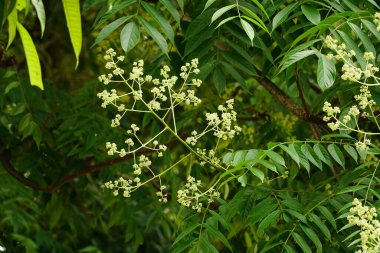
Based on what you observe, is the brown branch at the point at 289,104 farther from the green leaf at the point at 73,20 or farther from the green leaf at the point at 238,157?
the green leaf at the point at 73,20

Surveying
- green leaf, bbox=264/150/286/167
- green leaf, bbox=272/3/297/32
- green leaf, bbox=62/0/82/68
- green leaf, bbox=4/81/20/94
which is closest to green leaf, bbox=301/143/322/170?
green leaf, bbox=264/150/286/167

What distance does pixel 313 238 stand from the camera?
236cm

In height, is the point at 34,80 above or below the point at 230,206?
above

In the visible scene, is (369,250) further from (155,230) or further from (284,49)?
(155,230)

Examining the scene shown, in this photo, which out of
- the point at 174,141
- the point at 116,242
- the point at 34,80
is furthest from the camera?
the point at 116,242

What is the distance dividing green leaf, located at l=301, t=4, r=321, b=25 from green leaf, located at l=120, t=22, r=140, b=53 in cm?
53

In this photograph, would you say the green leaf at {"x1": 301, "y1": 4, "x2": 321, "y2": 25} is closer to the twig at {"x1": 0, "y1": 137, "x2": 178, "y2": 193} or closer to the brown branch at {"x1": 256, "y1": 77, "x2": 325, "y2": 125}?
the brown branch at {"x1": 256, "y1": 77, "x2": 325, "y2": 125}

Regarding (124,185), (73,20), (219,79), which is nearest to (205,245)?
(124,185)

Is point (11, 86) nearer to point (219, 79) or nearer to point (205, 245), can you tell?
point (219, 79)

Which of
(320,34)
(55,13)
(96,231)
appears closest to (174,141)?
(320,34)

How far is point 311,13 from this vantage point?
2.53m

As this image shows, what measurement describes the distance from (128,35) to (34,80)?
1.44ft

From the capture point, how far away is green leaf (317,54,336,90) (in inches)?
89.4

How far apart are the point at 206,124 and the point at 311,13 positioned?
800 mm
